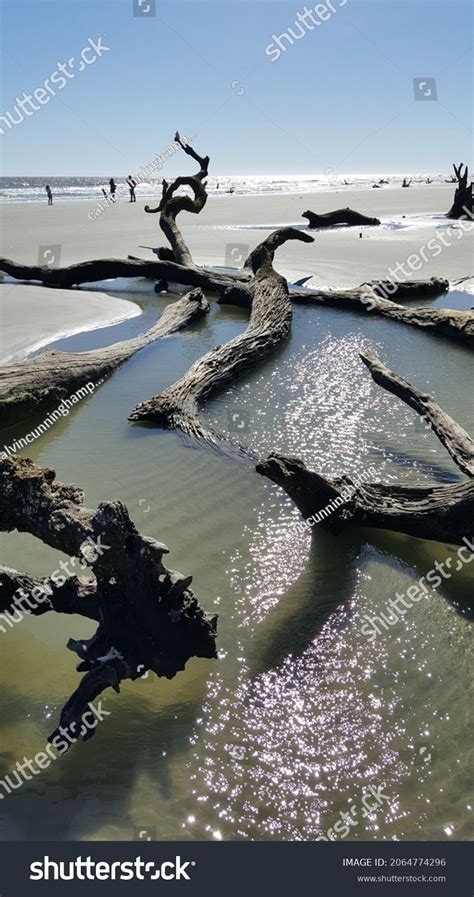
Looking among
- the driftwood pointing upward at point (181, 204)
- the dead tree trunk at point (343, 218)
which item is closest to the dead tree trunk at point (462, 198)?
the dead tree trunk at point (343, 218)

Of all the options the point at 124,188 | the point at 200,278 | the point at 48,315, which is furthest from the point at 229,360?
the point at 124,188

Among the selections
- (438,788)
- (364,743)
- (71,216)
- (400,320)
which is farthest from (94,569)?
(71,216)

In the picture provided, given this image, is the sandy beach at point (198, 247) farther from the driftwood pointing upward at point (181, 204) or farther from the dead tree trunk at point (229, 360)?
the dead tree trunk at point (229, 360)

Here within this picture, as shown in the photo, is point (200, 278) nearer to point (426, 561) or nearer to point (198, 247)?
point (198, 247)

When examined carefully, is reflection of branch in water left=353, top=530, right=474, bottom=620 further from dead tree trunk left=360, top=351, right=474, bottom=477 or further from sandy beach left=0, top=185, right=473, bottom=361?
sandy beach left=0, top=185, right=473, bottom=361

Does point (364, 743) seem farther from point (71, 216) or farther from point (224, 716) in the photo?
point (71, 216)

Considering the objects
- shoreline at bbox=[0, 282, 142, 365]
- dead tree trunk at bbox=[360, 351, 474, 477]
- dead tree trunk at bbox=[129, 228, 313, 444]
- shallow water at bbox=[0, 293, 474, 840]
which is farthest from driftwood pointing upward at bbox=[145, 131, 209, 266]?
shallow water at bbox=[0, 293, 474, 840]
